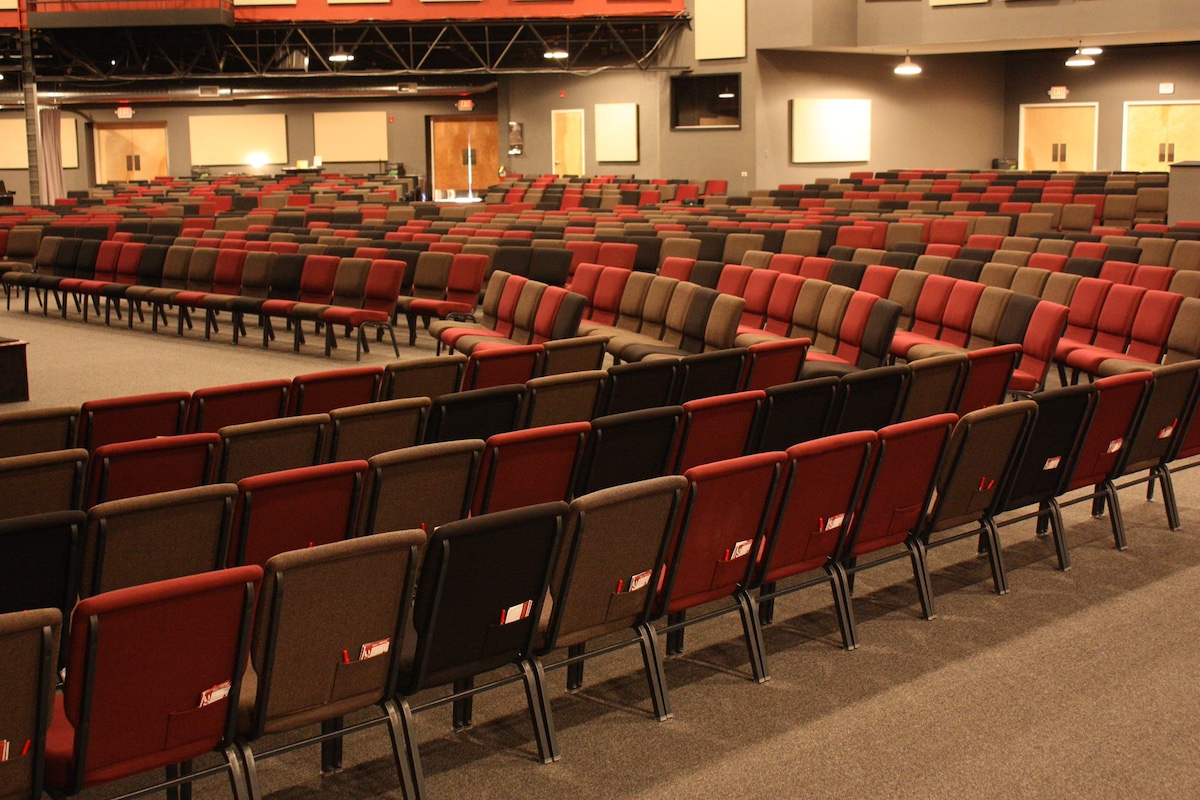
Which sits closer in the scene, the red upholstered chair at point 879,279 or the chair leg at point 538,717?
the chair leg at point 538,717

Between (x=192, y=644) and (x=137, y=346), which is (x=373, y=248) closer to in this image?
(x=137, y=346)

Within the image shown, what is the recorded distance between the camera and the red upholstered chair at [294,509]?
339cm

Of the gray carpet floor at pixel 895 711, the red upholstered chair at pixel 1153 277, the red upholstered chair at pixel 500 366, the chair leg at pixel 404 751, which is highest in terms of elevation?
the red upholstered chair at pixel 1153 277

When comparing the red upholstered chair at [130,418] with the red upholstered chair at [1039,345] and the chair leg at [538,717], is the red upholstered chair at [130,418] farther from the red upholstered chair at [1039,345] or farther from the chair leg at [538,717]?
the red upholstered chair at [1039,345]

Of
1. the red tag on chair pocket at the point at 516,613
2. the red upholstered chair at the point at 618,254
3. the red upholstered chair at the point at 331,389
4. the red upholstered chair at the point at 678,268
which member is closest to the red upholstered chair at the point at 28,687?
the red tag on chair pocket at the point at 516,613

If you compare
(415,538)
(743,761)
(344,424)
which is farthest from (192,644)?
(344,424)

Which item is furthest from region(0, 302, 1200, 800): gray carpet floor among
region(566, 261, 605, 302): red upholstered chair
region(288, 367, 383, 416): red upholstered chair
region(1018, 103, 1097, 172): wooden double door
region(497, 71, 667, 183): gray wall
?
region(1018, 103, 1097, 172): wooden double door

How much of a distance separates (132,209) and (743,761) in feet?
60.4

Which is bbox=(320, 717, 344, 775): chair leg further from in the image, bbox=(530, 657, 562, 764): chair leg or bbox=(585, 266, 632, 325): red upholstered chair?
bbox=(585, 266, 632, 325): red upholstered chair

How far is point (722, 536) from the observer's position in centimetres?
361

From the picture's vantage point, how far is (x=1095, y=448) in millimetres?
4781

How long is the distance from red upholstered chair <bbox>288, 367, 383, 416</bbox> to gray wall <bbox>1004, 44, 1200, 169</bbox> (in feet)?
73.9

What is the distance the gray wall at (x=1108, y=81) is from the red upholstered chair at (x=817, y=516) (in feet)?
75.8

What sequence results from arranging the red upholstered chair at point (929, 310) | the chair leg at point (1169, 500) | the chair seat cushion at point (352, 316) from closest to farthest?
the chair leg at point (1169, 500) < the red upholstered chair at point (929, 310) < the chair seat cushion at point (352, 316)
